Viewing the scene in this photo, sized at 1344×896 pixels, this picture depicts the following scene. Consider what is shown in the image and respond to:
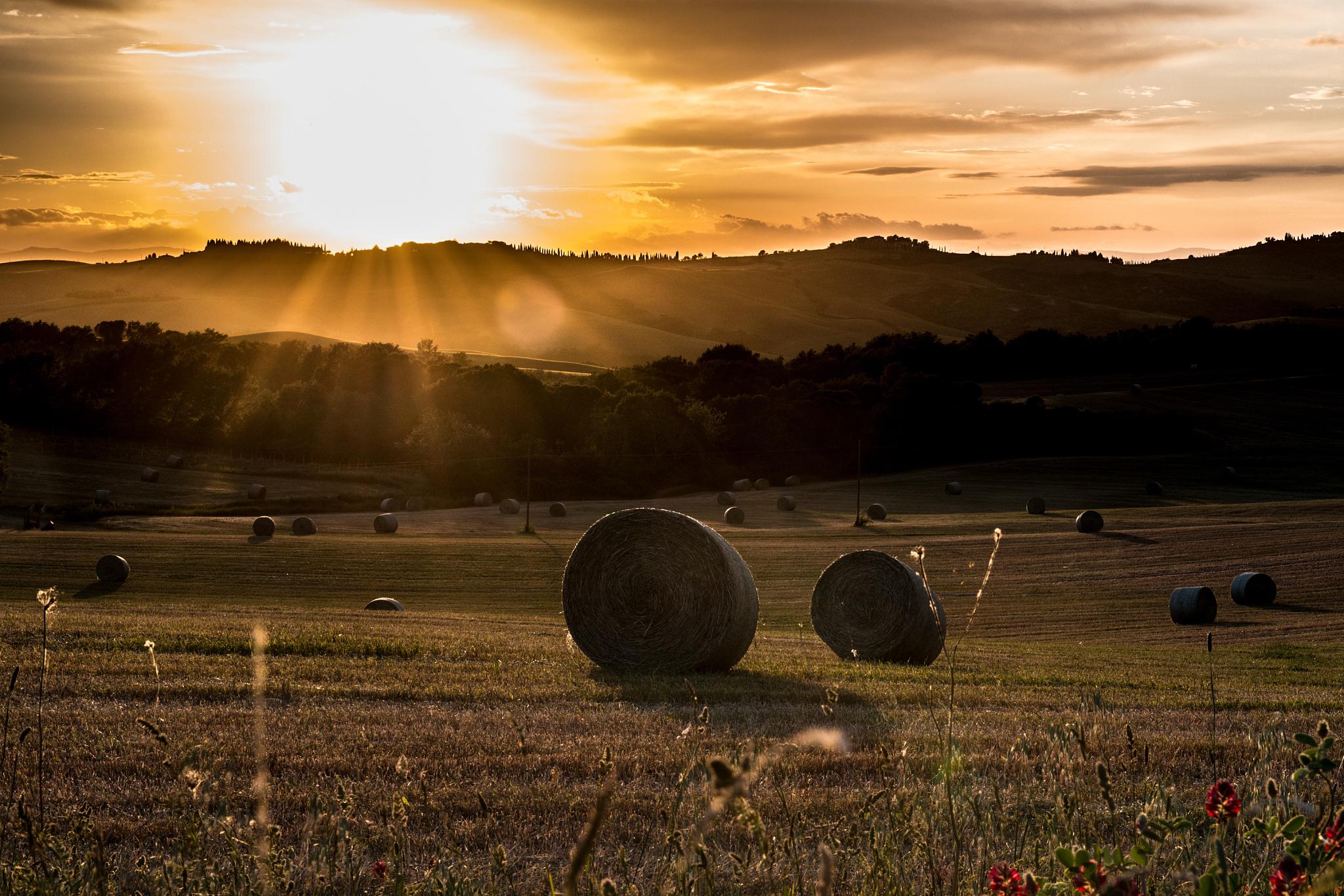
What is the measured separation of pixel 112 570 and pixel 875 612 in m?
25.0

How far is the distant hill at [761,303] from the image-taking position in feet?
496

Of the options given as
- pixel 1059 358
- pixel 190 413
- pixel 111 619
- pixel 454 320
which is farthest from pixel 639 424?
pixel 454 320

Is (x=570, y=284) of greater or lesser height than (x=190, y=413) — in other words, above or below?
above

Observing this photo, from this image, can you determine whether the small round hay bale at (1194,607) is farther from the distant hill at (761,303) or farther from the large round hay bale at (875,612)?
the distant hill at (761,303)

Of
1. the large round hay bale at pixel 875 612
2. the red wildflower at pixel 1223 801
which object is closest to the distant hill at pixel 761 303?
the large round hay bale at pixel 875 612

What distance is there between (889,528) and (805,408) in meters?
27.6

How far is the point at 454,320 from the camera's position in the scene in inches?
6752

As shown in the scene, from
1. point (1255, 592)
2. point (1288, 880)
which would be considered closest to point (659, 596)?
point (1288, 880)

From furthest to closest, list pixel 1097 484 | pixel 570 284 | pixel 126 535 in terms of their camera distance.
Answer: pixel 570 284
pixel 1097 484
pixel 126 535

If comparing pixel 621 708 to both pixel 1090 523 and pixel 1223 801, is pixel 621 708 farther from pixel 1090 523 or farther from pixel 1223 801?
pixel 1090 523

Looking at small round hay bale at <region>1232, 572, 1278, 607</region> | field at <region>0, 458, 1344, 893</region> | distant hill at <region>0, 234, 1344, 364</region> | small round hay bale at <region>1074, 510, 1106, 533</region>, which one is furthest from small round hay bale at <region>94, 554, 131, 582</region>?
distant hill at <region>0, 234, 1344, 364</region>

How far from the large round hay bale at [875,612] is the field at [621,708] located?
94 centimetres

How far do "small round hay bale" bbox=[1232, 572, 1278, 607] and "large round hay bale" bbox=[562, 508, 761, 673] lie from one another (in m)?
21.1

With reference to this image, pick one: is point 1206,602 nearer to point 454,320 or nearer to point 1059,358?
point 1059,358
